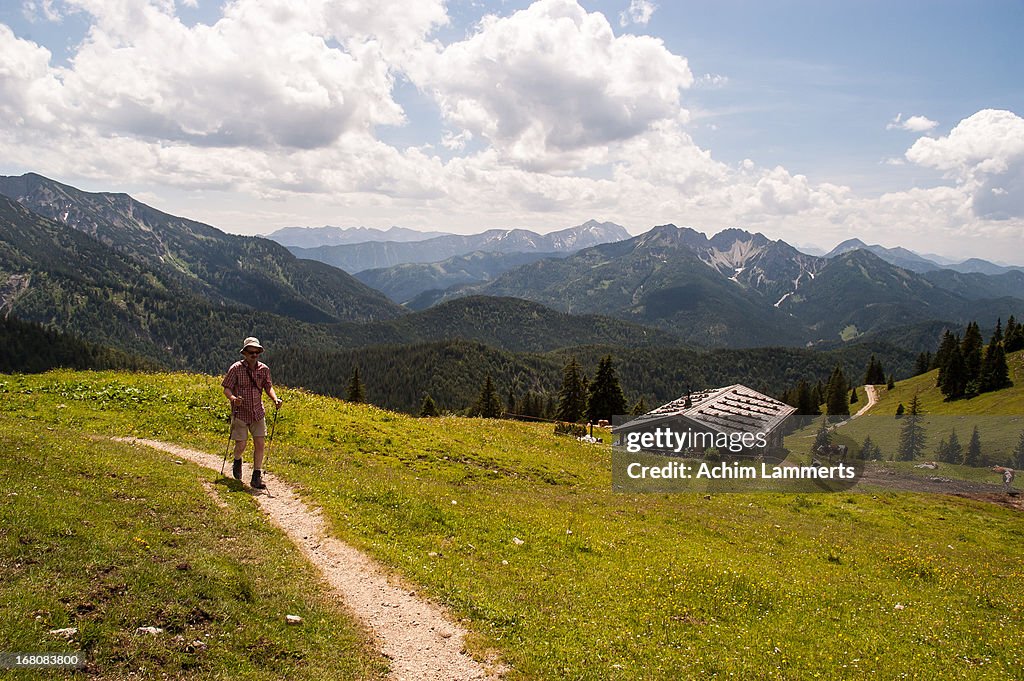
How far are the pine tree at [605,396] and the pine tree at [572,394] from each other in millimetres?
9327

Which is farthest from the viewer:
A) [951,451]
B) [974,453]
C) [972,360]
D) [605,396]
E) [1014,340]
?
[1014,340]

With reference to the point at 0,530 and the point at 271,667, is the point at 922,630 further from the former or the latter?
the point at 0,530

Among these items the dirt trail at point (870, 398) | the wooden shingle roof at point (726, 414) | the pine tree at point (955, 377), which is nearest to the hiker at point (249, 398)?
the wooden shingle roof at point (726, 414)

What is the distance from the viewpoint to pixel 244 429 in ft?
57.9

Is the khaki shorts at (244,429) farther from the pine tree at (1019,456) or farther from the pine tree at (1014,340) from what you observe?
the pine tree at (1014,340)

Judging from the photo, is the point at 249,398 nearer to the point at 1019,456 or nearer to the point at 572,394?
the point at 572,394

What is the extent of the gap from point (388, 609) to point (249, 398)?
932cm

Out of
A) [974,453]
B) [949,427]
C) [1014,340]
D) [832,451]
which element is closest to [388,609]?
[832,451]

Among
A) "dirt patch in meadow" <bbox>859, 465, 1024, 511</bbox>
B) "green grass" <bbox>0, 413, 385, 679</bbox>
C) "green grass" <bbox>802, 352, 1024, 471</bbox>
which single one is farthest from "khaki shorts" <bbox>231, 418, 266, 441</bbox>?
"green grass" <bbox>802, 352, 1024, 471</bbox>

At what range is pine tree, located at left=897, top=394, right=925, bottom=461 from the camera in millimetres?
83688

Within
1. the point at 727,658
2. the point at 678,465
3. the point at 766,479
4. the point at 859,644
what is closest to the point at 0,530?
the point at 727,658

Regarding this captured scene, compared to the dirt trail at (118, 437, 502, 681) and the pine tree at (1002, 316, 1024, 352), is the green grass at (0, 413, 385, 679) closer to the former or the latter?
the dirt trail at (118, 437, 502, 681)

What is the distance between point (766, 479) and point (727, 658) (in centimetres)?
2771

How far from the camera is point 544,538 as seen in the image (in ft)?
59.2
